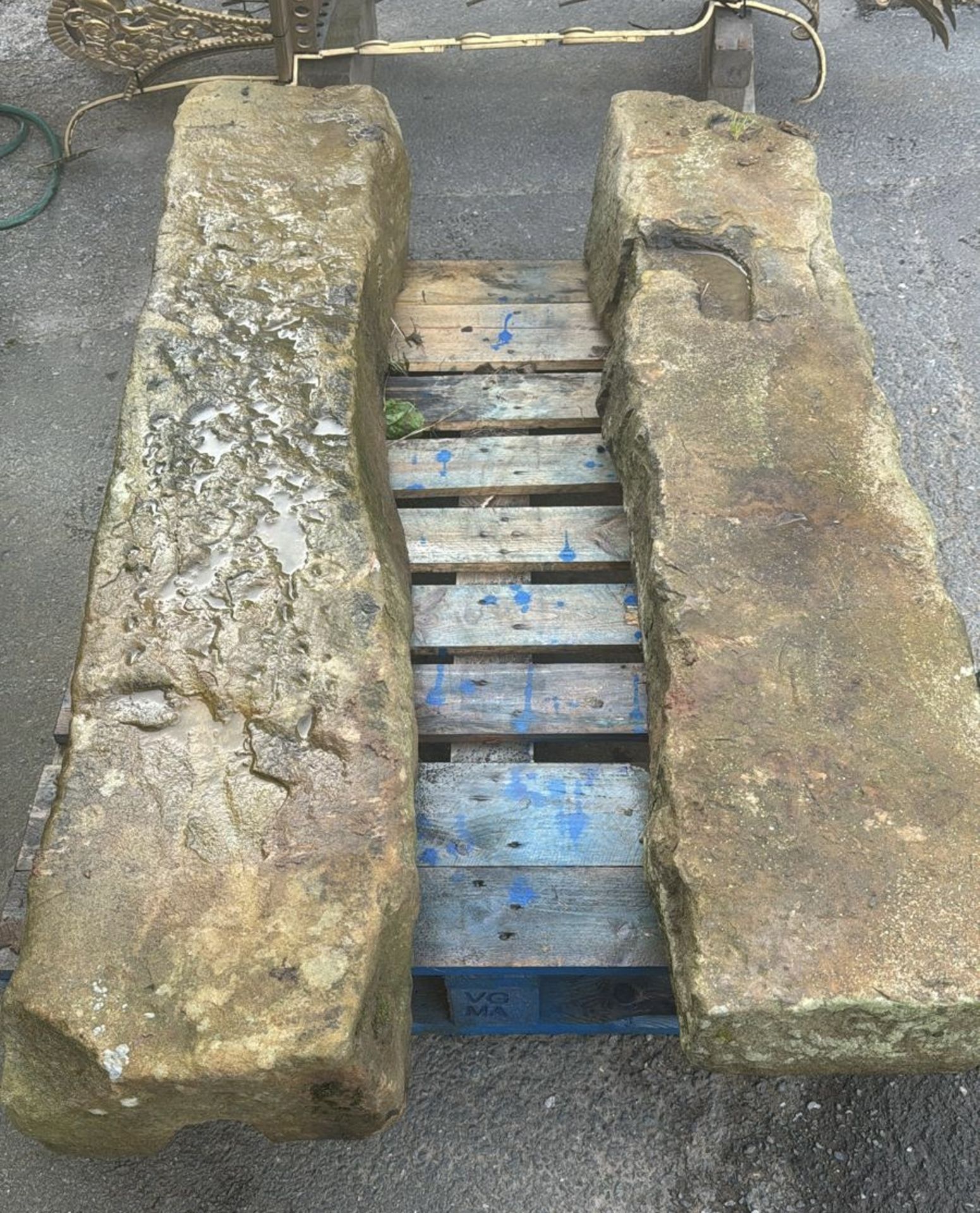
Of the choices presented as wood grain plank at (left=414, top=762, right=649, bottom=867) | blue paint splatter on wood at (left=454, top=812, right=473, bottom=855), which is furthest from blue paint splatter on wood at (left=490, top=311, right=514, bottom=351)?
blue paint splatter on wood at (left=454, top=812, right=473, bottom=855)

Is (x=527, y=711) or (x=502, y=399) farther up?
(x=502, y=399)

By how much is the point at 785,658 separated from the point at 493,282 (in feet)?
5.39

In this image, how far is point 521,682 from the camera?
2289mm

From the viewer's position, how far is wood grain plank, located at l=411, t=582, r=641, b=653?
2340mm

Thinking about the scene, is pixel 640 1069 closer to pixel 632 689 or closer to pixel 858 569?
pixel 632 689

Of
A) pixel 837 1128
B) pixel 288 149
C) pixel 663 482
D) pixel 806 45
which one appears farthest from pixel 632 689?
pixel 806 45

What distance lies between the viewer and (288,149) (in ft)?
9.60

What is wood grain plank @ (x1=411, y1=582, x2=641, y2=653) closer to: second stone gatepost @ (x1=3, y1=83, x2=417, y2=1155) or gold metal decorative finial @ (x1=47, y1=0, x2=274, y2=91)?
second stone gatepost @ (x1=3, y1=83, x2=417, y2=1155)

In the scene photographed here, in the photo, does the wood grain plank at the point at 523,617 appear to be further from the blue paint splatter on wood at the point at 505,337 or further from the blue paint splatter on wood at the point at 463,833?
the blue paint splatter on wood at the point at 505,337

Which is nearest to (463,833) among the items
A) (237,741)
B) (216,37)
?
(237,741)

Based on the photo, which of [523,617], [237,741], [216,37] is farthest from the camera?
[216,37]

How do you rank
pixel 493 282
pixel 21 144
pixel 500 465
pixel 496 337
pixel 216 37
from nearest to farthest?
pixel 500 465 < pixel 496 337 < pixel 493 282 < pixel 216 37 < pixel 21 144

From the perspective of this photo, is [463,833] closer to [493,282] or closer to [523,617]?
[523,617]

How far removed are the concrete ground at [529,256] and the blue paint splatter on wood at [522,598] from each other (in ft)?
2.87
